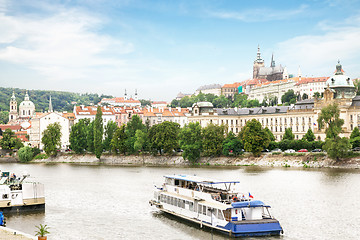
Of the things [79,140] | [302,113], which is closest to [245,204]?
[79,140]

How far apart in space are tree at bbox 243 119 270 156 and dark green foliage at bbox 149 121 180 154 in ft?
57.7

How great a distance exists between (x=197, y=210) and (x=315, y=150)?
200 feet

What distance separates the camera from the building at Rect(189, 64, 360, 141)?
11481cm

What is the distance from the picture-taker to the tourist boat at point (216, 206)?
38.4 meters

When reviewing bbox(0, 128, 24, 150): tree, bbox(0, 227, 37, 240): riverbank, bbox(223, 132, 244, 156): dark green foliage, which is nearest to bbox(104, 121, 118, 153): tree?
bbox(223, 132, 244, 156): dark green foliage

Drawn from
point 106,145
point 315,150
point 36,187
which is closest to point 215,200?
point 36,187

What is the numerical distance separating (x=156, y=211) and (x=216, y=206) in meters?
11.3

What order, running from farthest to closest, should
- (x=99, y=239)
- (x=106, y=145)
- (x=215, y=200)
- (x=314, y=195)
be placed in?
(x=106, y=145) < (x=314, y=195) < (x=215, y=200) < (x=99, y=239)

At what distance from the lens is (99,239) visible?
39.4 m

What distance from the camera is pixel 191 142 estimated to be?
4284 inches

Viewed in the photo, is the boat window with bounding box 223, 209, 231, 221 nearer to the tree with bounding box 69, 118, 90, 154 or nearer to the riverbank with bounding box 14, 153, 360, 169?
the riverbank with bounding box 14, 153, 360, 169

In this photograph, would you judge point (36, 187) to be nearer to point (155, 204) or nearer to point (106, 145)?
point (155, 204)

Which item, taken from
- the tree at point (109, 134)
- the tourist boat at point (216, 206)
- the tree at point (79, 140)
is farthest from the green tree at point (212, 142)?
the tourist boat at point (216, 206)

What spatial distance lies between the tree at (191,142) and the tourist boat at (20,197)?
58385mm
